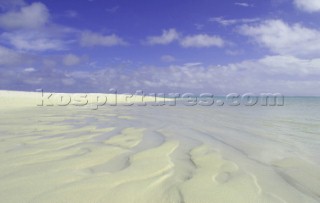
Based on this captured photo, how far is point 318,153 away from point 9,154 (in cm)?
563

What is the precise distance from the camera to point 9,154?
4.89m

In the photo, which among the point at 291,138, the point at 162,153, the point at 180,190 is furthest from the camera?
the point at 291,138

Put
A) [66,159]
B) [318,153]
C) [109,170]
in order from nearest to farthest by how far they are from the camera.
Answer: [109,170]
[66,159]
[318,153]

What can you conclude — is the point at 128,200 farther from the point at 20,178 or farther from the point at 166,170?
the point at 20,178

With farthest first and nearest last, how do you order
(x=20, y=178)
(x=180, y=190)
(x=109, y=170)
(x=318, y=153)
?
1. (x=318, y=153)
2. (x=109, y=170)
3. (x=20, y=178)
4. (x=180, y=190)

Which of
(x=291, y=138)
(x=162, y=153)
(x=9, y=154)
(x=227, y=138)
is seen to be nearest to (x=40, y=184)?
(x=9, y=154)

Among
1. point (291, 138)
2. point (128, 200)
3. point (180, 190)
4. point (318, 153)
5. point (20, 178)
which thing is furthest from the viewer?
point (291, 138)

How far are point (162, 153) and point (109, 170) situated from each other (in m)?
1.42

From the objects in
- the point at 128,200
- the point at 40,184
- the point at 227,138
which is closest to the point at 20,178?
the point at 40,184

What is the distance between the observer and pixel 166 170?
13.3 ft

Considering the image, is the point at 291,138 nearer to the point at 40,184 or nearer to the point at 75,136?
Result: the point at 75,136

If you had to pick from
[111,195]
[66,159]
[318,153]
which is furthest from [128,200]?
[318,153]

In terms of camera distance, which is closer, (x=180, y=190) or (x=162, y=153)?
(x=180, y=190)

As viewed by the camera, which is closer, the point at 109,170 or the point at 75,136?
the point at 109,170
